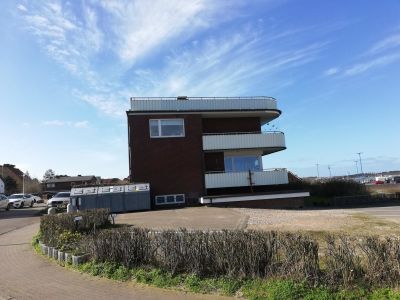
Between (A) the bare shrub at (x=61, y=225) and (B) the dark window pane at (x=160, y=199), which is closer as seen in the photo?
(A) the bare shrub at (x=61, y=225)

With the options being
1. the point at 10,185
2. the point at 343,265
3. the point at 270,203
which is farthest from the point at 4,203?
the point at 10,185

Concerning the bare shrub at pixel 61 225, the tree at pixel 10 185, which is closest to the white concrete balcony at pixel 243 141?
the bare shrub at pixel 61 225

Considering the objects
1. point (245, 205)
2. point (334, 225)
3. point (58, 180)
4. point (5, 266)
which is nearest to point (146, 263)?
point (5, 266)

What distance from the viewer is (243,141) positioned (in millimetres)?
31859

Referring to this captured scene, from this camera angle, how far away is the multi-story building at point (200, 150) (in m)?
30.3

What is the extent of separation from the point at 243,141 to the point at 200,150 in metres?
3.25

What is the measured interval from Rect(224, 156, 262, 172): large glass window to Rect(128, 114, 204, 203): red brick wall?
2.89 metres

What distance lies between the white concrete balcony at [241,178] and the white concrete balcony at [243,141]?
1.86 m

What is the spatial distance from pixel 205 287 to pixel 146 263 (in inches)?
81.8

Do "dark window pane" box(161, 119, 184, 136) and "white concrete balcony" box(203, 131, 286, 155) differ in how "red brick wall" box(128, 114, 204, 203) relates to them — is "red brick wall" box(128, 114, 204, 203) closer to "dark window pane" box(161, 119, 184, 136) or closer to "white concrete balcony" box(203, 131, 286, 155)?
"dark window pane" box(161, 119, 184, 136)

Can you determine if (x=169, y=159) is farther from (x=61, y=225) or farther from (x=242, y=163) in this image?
(x=61, y=225)

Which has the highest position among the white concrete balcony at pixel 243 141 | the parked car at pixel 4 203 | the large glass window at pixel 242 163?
the white concrete balcony at pixel 243 141

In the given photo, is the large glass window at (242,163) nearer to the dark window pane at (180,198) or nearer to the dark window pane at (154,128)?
the dark window pane at (180,198)

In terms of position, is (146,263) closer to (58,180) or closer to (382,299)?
(382,299)
